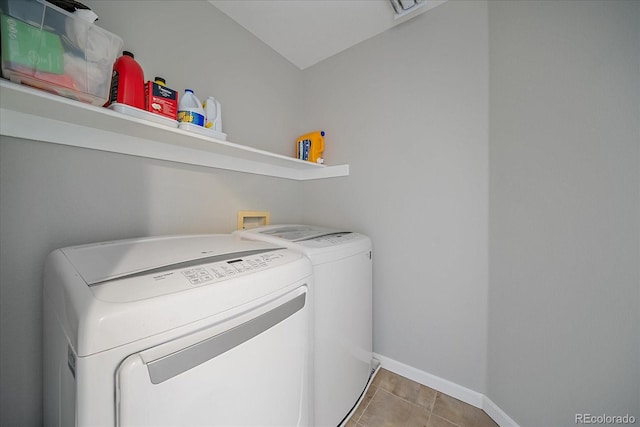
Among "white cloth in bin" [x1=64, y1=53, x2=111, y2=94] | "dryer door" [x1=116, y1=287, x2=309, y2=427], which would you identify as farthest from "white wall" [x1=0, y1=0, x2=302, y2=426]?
"dryer door" [x1=116, y1=287, x2=309, y2=427]

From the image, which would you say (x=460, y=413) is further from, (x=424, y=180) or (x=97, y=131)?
(x=97, y=131)

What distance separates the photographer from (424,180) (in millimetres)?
1432

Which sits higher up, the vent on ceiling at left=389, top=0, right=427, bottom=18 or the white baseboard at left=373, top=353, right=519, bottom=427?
the vent on ceiling at left=389, top=0, right=427, bottom=18

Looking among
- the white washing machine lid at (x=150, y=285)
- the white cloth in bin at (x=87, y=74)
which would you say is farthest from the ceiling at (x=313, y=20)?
the white washing machine lid at (x=150, y=285)

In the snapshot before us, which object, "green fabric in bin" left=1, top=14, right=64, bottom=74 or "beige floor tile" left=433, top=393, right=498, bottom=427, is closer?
"green fabric in bin" left=1, top=14, right=64, bottom=74

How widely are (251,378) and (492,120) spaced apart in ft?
5.60

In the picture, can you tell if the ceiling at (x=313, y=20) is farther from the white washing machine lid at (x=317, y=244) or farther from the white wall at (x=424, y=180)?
the white washing machine lid at (x=317, y=244)

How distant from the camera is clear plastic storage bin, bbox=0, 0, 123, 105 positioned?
0.61 m

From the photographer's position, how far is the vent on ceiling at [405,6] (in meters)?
1.32

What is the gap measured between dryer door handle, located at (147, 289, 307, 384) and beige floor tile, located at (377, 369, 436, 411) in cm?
118

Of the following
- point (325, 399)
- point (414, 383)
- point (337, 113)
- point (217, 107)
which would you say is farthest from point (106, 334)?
point (337, 113)

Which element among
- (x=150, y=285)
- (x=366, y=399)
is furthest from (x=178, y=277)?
(x=366, y=399)

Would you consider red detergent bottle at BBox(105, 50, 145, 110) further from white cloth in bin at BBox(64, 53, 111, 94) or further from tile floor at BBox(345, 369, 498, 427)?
tile floor at BBox(345, 369, 498, 427)

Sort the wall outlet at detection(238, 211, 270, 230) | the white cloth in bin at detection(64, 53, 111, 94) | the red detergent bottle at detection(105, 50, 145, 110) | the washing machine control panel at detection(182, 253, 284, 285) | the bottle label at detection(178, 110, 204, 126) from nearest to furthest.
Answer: the washing machine control panel at detection(182, 253, 284, 285), the white cloth in bin at detection(64, 53, 111, 94), the red detergent bottle at detection(105, 50, 145, 110), the bottle label at detection(178, 110, 204, 126), the wall outlet at detection(238, 211, 270, 230)
